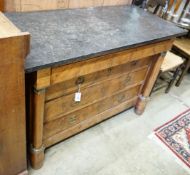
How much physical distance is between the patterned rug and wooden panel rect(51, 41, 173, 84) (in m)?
0.75

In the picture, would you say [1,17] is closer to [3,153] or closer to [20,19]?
[20,19]

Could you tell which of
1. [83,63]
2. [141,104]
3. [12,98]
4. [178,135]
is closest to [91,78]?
[83,63]

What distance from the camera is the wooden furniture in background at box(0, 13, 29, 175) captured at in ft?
2.36

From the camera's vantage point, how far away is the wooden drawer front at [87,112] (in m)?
1.33

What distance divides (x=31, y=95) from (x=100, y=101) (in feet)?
1.90

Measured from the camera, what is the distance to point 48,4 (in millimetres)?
1386

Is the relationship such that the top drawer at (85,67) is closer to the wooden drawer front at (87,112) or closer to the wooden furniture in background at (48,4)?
the wooden drawer front at (87,112)

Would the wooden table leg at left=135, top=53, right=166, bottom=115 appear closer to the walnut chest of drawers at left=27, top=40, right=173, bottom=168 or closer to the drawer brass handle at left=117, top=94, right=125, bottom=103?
the walnut chest of drawers at left=27, top=40, right=173, bottom=168

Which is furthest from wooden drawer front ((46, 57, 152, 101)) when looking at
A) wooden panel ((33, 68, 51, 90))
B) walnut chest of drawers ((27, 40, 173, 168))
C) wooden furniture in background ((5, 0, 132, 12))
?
wooden furniture in background ((5, 0, 132, 12))

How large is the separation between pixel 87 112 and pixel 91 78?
12.3 inches

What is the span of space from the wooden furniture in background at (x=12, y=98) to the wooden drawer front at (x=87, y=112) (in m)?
0.24

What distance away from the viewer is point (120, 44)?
1.16 metres

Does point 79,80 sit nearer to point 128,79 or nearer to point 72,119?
point 72,119

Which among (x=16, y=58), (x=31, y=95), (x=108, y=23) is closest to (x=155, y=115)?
(x=108, y=23)
